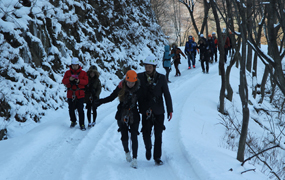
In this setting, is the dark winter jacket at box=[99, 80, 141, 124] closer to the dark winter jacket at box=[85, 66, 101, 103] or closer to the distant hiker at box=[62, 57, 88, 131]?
the distant hiker at box=[62, 57, 88, 131]

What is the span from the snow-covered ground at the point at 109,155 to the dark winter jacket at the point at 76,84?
1063 mm

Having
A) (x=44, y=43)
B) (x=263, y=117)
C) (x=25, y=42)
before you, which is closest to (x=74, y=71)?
(x=25, y=42)

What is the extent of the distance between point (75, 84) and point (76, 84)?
30 millimetres

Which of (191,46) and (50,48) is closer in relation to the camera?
(50,48)

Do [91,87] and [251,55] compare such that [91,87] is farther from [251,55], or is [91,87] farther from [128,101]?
[251,55]

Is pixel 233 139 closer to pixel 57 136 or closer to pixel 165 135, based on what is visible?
pixel 165 135

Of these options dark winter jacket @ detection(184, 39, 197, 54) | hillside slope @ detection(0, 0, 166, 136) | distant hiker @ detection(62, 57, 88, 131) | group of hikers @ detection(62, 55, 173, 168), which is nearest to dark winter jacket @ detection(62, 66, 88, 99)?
distant hiker @ detection(62, 57, 88, 131)

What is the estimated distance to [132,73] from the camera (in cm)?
429

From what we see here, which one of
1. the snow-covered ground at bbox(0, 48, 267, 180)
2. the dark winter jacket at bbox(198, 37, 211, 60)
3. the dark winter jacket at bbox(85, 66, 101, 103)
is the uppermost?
the dark winter jacket at bbox(198, 37, 211, 60)

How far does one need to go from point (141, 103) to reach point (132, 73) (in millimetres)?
653

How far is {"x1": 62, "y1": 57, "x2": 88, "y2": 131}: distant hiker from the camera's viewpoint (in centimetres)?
680

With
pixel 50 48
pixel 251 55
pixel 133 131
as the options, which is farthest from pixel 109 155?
pixel 251 55

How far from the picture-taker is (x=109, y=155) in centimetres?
528

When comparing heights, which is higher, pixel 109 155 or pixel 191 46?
pixel 191 46
